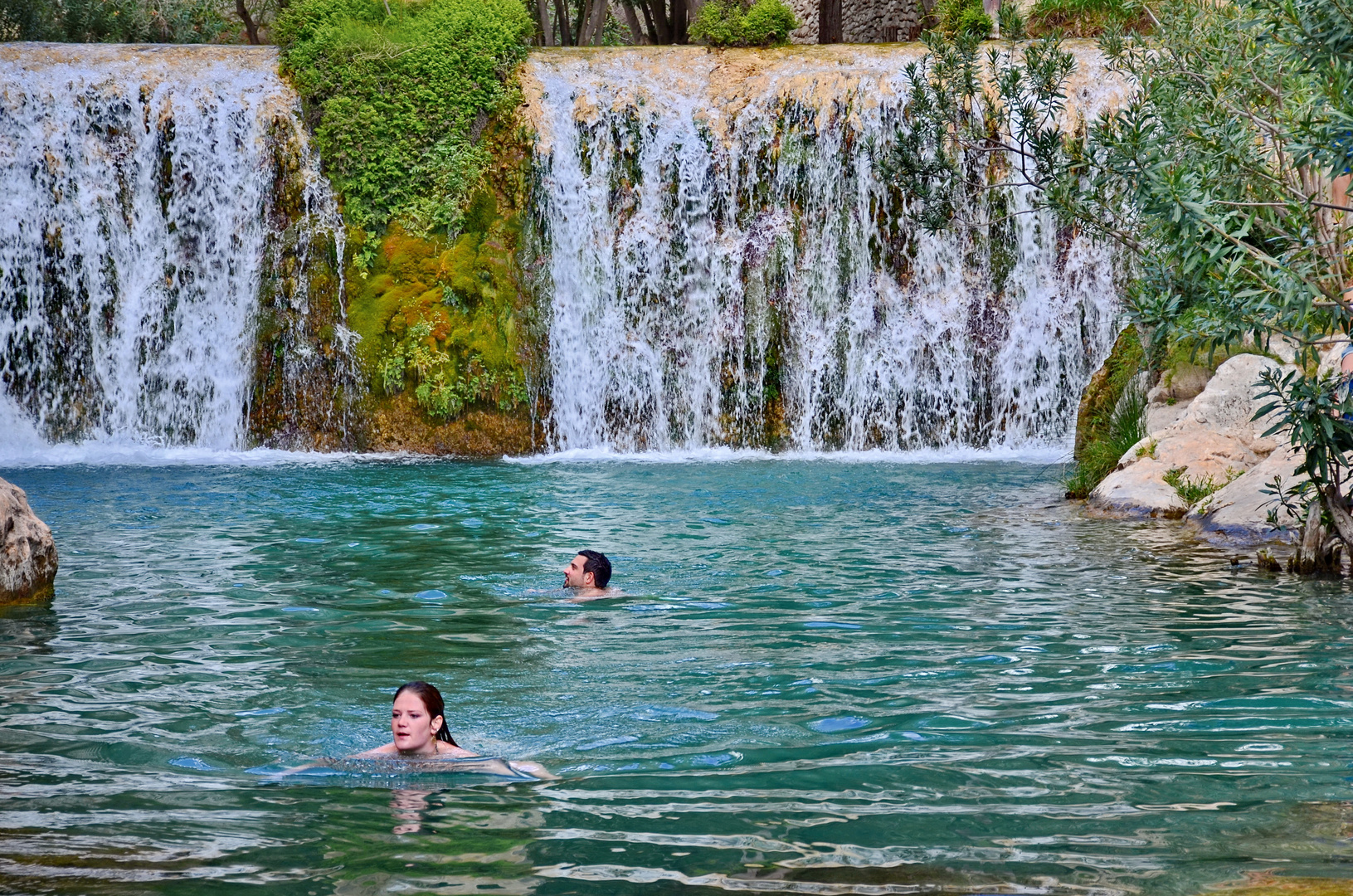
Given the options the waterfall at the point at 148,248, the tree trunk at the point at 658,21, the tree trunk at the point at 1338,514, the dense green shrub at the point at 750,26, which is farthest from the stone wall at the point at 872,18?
the tree trunk at the point at 1338,514

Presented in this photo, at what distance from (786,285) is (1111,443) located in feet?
26.0

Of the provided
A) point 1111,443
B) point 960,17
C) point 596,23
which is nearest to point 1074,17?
point 960,17

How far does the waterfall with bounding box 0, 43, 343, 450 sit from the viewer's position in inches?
826

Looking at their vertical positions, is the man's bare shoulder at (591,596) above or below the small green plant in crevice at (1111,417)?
below

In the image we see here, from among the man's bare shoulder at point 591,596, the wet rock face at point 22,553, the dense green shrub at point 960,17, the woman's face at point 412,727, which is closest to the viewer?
the woman's face at point 412,727

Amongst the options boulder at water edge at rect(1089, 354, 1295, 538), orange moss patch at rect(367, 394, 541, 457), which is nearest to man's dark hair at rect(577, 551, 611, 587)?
boulder at water edge at rect(1089, 354, 1295, 538)

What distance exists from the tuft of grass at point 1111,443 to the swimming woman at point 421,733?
10095 mm

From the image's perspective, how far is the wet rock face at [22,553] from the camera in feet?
29.9

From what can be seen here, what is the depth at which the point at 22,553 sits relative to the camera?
923cm

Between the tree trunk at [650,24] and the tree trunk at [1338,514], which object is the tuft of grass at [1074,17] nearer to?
the tree trunk at [650,24]

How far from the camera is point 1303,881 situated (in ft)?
13.9

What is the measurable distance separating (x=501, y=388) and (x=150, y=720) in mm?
15241

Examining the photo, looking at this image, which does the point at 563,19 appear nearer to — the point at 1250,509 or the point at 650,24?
the point at 650,24

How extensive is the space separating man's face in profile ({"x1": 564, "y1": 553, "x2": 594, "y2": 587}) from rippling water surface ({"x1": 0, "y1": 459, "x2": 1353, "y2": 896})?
17 centimetres
